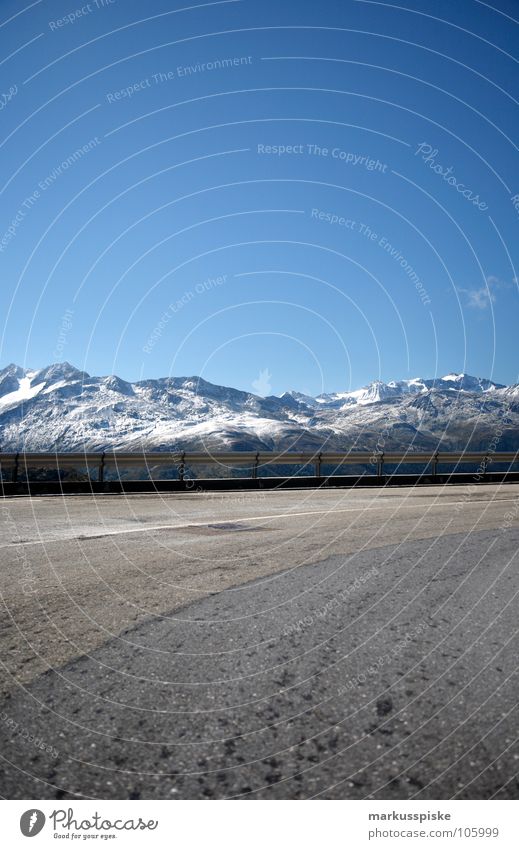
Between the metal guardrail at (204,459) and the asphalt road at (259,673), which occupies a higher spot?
the metal guardrail at (204,459)

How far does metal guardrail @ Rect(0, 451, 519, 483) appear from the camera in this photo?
18750 millimetres

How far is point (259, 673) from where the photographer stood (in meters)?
2.86

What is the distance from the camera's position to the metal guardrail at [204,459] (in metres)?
18.8

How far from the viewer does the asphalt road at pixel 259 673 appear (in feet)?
6.39

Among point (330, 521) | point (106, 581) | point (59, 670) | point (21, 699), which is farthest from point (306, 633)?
point (330, 521)

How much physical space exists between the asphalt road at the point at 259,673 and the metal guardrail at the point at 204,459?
13.0 meters

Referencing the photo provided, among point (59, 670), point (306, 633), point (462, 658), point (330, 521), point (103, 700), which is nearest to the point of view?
point (103, 700)

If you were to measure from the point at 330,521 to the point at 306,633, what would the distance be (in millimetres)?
6060

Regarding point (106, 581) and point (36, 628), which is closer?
point (36, 628)

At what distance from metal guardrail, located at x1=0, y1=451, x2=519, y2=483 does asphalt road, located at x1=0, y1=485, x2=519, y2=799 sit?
13.0 metres

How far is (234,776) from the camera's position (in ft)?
6.28

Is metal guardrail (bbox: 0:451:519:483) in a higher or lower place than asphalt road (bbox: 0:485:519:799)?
higher

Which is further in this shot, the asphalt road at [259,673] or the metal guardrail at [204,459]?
the metal guardrail at [204,459]
